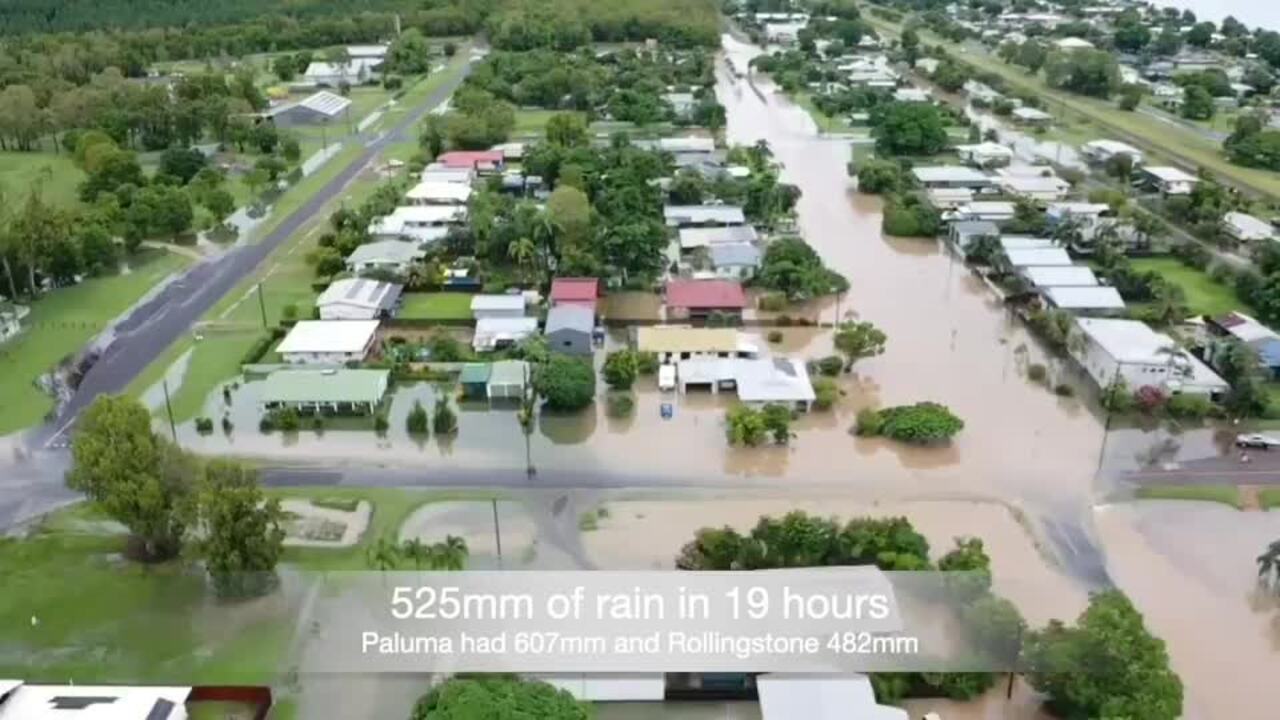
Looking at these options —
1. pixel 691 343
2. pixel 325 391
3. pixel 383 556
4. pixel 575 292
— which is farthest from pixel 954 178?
pixel 383 556

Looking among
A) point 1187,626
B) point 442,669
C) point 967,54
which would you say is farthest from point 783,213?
point 967,54

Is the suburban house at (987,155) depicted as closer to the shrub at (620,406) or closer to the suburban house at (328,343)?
the shrub at (620,406)

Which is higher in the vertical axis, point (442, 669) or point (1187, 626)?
point (442, 669)

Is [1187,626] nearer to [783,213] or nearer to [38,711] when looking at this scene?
[38,711]

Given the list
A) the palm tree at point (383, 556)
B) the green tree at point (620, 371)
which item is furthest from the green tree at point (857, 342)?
the palm tree at point (383, 556)

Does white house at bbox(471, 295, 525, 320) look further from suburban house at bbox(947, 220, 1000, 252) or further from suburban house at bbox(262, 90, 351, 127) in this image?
suburban house at bbox(262, 90, 351, 127)

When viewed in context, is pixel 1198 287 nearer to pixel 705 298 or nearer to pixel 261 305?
pixel 705 298
